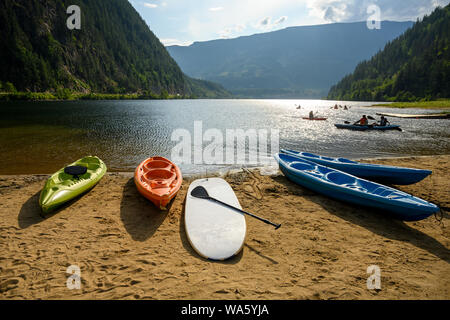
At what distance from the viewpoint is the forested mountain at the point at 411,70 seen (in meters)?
85.7

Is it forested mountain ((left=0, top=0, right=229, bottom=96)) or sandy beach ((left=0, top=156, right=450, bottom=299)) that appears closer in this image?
sandy beach ((left=0, top=156, right=450, bottom=299))

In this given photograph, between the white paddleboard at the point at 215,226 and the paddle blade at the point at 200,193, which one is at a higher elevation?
the paddle blade at the point at 200,193

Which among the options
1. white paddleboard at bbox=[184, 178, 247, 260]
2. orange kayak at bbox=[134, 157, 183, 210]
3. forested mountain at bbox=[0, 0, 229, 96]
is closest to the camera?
white paddleboard at bbox=[184, 178, 247, 260]

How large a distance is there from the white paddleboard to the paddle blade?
5.6 inches

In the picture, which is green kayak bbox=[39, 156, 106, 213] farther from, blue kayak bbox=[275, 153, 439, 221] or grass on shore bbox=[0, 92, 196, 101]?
grass on shore bbox=[0, 92, 196, 101]

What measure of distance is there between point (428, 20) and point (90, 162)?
645 ft

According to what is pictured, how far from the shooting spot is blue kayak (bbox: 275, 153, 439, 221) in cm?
590

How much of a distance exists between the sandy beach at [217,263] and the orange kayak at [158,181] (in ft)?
1.68
